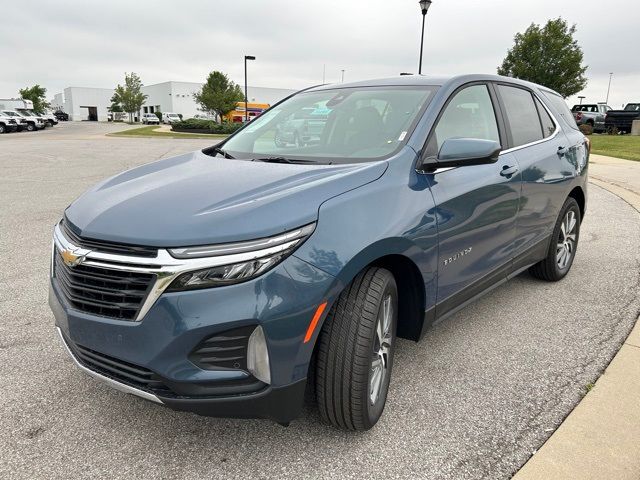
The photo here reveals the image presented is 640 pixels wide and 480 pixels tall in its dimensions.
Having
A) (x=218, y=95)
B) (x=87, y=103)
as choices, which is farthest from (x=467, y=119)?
(x=87, y=103)

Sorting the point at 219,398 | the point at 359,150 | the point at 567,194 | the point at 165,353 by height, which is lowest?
the point at 219,398

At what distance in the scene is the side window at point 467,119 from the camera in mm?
2912

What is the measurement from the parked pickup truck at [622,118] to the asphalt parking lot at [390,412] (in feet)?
105

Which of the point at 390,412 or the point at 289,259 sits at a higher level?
the point at 289,259

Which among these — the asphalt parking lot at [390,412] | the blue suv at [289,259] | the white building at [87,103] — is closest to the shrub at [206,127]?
the asphalt parking lot at [390,412]

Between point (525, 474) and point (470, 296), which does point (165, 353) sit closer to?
point (525, 474)

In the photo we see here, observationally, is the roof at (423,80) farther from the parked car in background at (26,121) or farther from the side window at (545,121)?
the parked car in background at (26,121)

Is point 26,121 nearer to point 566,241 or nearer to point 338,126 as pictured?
point 338,126

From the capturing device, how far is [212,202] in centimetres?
217

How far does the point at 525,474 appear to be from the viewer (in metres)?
2.17

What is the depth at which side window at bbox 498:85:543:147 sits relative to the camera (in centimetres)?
370

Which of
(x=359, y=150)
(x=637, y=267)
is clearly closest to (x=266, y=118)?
(x=359, y=150)

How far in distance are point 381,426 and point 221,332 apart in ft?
3.57

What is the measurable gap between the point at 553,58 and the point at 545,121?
39305mm
